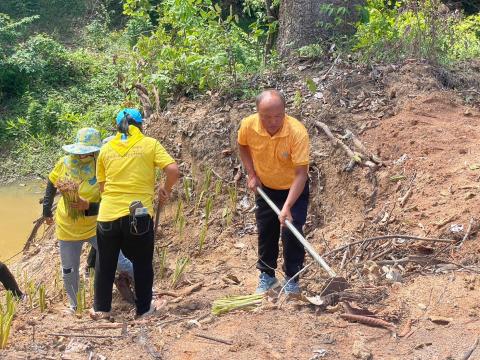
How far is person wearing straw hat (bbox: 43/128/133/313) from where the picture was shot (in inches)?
191

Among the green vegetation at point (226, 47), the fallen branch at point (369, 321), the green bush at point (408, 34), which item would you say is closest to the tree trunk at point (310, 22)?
the green vegetation at point (226, 47)

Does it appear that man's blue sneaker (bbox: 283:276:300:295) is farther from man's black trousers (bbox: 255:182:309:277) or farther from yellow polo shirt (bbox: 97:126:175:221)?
yellow polo shirt (bbox: 97:126:175:221)

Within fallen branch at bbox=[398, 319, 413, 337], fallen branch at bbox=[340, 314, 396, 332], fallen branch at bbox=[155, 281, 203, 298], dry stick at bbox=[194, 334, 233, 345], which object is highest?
fallen branch at bbox=[340, 314, 396, 332]

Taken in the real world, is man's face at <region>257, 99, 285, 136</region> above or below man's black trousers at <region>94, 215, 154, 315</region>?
above

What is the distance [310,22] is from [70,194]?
13.4 feet

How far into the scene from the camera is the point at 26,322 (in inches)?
187

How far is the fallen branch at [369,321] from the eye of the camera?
3586mm

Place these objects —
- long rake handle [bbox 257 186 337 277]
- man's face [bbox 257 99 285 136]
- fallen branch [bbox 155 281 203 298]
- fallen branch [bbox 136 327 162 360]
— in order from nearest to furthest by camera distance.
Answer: fallen branch [bbox 136 327 162 360], long rake handle [bbox 257 186 337 277], man's face [bbox 257 99 285 136], fallen branch [bbox 155 281 203 298]

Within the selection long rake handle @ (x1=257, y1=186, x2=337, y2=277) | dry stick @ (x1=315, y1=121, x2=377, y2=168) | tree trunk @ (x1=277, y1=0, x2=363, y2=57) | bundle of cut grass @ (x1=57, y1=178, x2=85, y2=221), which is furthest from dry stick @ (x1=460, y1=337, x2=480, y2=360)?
tree trunk @ (x1=277, y1=0, x2=363, y2=57)

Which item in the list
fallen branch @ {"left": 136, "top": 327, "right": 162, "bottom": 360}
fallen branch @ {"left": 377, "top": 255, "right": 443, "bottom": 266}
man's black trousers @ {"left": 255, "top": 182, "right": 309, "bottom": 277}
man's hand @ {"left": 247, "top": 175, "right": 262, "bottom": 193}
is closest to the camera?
fallen branch @ {"left": 136, "top": 327, "right": 162, "bottom": 360}

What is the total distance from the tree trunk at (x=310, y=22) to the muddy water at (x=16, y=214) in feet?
13.1

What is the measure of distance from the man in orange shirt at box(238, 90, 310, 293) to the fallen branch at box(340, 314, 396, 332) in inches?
25.1

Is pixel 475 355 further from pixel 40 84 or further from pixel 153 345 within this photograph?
pixel 40 84

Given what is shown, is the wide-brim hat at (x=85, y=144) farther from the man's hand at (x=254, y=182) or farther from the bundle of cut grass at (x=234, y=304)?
the bundle of cut grass at (x=234, y=304)
